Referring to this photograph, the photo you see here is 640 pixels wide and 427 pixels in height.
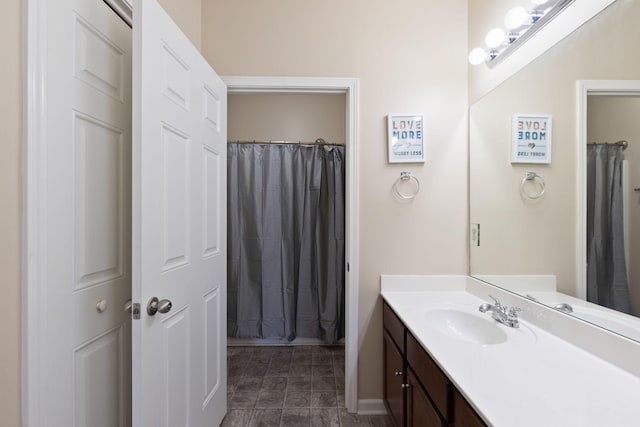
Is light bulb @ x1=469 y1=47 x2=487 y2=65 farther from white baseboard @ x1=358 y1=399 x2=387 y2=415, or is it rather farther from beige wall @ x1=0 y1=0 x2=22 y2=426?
white baseboard @ x1=358 y1=399 x2=387 y2=415

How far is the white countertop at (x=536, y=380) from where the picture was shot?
0.61 meters

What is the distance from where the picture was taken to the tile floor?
5.24 ft

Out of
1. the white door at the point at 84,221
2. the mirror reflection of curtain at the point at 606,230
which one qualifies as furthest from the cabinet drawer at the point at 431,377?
the white door at the point at 84,221

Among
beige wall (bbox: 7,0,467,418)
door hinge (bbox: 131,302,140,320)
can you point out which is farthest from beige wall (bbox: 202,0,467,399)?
door hinge (bbox: 131,302,140,320)

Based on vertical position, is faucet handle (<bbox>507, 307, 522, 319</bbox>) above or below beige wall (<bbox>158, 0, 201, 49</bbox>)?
below

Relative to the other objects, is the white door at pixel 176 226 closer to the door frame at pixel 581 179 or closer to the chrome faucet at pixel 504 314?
the chrome faucet at pixel 504 314

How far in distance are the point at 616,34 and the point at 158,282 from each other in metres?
1.72

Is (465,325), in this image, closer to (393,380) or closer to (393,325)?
(393,325)

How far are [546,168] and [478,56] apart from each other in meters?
0.75

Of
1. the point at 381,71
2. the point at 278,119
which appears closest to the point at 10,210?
the point at 381,71

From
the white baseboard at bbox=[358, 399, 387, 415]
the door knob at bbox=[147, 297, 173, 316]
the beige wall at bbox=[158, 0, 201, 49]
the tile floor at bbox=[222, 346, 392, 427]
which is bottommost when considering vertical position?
the tile floor at bbox=[222, 346, 392, 427]

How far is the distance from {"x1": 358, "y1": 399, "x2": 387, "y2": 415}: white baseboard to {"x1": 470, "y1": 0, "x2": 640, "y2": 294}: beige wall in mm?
995

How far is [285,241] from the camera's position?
8.24 ft

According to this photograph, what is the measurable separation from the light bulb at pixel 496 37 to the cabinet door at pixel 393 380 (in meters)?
1.61
